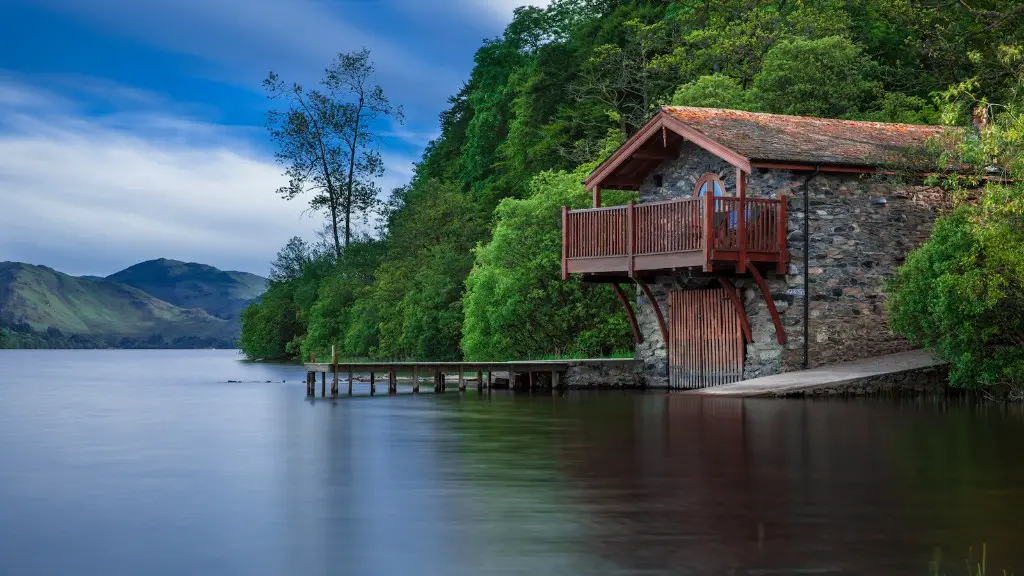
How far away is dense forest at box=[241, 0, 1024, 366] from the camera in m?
35.9

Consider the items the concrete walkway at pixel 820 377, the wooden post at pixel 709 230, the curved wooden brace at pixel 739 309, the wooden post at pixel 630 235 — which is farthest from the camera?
the wooden post at pixel 630 235

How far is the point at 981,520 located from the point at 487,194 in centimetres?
4834

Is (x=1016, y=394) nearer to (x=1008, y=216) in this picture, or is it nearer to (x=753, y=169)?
(x=1008, y=216)

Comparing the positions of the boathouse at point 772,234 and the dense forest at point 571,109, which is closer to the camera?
the boathouse at point 772,234

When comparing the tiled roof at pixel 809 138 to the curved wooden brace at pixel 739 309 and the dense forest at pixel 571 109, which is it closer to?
the dense forest at pixel 571 109

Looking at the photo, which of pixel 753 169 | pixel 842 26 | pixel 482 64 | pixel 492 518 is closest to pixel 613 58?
pixel 842 26

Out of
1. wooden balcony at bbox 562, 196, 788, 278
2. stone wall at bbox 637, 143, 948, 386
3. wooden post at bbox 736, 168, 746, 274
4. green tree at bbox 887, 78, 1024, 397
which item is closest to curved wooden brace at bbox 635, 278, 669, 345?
wooden balcony at bbox 562, 196, 788, 278

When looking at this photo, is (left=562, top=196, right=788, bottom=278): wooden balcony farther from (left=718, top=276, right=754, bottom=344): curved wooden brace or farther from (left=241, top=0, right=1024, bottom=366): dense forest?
(left=241, top=0, right=1024, bottom=366): dense forest

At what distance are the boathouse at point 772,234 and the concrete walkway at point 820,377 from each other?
3.22 ft

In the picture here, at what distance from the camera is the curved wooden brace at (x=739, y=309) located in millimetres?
27141

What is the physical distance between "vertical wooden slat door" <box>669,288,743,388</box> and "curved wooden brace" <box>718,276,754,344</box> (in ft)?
1.08

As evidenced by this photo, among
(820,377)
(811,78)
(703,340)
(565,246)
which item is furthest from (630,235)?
(811,78)

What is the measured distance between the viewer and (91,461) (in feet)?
54.1

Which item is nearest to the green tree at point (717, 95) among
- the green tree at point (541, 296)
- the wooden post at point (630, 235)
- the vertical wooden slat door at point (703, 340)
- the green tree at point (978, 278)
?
the green tree at point (541, 296)
